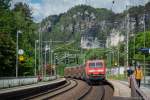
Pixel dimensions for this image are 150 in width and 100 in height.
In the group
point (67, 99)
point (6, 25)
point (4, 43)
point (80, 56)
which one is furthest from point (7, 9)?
point (67, 99)

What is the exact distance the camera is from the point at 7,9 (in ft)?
385

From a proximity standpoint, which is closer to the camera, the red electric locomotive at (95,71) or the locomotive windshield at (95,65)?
the red electric locomotive at (95,71)

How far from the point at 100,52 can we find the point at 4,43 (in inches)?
3170

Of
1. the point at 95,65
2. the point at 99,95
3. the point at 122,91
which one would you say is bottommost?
the point at 99,95

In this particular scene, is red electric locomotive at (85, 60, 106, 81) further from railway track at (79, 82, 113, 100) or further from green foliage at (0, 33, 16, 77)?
green foliage at (0, 33, 16, 77)

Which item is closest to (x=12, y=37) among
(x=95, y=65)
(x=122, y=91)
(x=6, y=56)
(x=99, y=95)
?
(x=6, y=56)

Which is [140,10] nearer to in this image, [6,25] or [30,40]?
[30,40]

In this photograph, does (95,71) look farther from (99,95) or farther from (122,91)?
(122,91)

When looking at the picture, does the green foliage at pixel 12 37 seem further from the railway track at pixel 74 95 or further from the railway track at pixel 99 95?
the railway track at pixel 99 95

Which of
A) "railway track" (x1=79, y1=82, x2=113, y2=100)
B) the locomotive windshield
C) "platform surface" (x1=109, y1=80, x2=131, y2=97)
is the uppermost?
the locomotive windshield

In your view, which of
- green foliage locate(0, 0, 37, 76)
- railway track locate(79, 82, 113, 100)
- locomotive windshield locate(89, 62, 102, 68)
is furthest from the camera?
green foliage locate(0, 0, 37, 76)

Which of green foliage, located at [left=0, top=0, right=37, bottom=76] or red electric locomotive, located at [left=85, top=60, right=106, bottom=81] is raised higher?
green foliage, located at [left=0, top=0, right=37, bottom=76]

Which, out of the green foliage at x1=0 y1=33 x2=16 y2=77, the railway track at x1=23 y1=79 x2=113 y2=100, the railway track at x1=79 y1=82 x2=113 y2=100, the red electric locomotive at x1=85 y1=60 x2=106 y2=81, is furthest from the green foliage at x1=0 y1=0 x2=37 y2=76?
the railway track at x1=79 y1=82 x2=113 y2=100

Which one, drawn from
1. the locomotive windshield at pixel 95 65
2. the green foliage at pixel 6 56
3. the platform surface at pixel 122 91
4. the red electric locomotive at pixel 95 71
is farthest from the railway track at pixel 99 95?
the green foliage at pixel 6 56
